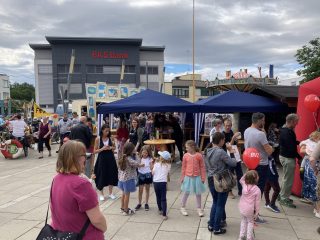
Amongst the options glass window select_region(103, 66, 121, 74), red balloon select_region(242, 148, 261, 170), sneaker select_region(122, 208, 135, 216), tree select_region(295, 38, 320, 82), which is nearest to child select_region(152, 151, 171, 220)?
sneaker select_region(122, 208, 135, 216)

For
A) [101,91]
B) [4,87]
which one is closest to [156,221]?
[101,91]

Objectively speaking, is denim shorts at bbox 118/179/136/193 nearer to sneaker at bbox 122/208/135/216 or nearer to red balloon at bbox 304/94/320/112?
sneaker at bbox 122/208/135/216

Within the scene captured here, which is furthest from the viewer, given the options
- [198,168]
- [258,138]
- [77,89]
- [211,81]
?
[77,89]

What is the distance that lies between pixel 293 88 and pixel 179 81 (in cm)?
5660

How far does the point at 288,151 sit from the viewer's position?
6004mm

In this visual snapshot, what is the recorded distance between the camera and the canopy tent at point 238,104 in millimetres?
9555

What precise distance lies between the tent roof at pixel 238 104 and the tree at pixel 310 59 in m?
14.6

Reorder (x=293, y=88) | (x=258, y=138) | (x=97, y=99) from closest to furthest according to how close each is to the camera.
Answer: (x=258, y=138)
(x=293, y=88)
(x=97, y=99)

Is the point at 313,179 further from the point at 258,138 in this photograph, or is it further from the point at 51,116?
the point at 51,116

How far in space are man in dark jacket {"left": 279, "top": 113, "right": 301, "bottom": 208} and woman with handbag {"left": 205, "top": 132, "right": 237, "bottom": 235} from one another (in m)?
1.74

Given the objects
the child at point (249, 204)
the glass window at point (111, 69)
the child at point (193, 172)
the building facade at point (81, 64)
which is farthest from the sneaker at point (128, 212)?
the glass window at point (111, 69)

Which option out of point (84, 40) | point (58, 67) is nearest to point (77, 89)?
point (58, 67)

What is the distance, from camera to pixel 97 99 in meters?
18.6

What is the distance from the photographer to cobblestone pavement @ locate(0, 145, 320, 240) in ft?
16.2
